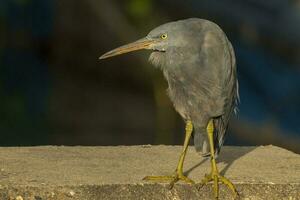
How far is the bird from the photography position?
5.41m

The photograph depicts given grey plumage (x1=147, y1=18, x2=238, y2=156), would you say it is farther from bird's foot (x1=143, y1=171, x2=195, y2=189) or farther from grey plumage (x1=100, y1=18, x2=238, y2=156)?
bird's foot (x1=143, y1=171, x2=195, y2=189)

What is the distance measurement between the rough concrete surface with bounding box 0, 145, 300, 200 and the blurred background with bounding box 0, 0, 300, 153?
462 centimetres

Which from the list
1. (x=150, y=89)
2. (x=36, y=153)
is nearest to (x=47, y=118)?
(x=150, y=89)

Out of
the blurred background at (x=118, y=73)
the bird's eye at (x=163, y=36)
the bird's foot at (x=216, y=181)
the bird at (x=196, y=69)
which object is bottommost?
the bird's foot at (x=216, y=181)

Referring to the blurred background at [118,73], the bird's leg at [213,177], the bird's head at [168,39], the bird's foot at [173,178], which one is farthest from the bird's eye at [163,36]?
the blurred background at [118,73]

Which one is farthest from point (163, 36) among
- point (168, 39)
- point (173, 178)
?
point (173, 178)

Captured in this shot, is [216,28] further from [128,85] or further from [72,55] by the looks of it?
[72,55]

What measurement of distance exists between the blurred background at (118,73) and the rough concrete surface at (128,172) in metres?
4.62

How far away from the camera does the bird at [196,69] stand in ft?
17.8

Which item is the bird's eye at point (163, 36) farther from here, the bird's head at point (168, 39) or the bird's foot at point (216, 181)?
the bird's foot at point (216, 181)

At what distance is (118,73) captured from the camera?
1509 centimetres

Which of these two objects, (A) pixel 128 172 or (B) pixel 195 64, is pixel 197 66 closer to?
(B) pixel 195 64

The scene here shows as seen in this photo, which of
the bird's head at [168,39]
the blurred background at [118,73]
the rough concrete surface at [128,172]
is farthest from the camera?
the blurred background at [118,73]

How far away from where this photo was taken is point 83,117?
43.4 ft
